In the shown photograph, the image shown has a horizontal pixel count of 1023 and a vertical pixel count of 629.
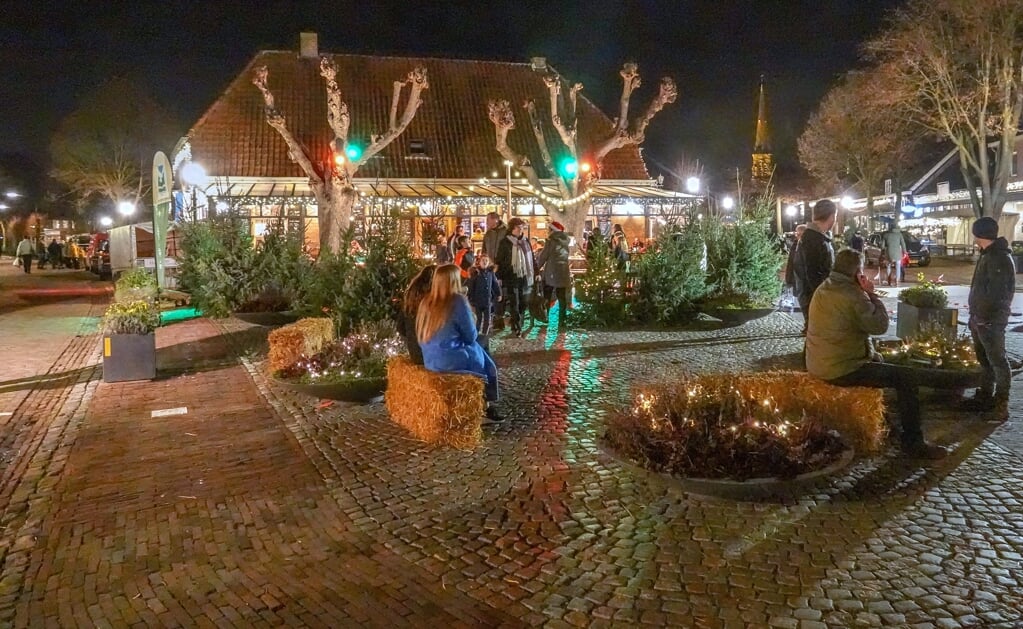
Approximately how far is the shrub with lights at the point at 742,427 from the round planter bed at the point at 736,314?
22.3ft

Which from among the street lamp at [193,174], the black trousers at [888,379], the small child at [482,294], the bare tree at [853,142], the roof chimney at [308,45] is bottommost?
the black trousers at [888,379]

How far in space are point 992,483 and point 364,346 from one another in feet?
19.2

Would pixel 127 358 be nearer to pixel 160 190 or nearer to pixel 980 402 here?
pixel 160 190

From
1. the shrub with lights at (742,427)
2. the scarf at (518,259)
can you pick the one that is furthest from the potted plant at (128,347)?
the shrub with lights at (742,427)

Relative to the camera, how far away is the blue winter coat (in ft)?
22.0

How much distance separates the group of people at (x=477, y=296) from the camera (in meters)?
6.72

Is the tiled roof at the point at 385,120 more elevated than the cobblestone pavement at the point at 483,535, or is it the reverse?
the tiled roof at the point at 385,120

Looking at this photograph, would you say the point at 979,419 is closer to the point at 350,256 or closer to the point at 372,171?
the point at 350,256

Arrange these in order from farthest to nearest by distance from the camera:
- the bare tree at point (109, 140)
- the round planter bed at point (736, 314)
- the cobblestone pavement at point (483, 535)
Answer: the bare tree at point (109, 140)
the round planter bed at point (736, 314)
the cobblestone pavement at point (483, 535)

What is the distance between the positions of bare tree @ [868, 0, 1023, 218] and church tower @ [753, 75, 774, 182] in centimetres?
2959

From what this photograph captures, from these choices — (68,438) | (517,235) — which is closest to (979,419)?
(517,235)

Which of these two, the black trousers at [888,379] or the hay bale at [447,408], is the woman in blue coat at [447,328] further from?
the black trousers at [888,379]

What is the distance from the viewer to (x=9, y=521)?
536 cm

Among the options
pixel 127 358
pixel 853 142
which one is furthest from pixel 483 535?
pixel 853 142
